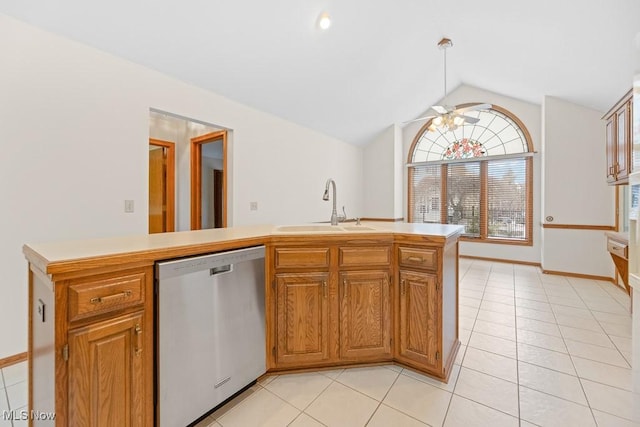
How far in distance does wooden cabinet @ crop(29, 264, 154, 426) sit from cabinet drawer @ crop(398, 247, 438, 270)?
1438 mm

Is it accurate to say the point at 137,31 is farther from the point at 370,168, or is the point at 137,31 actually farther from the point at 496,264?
the point at 496,264

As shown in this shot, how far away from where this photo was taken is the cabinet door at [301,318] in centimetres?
179

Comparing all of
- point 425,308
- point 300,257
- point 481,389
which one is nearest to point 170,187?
point 300,257

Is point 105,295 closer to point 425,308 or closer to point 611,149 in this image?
point 425,308

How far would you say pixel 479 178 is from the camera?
18.4ft

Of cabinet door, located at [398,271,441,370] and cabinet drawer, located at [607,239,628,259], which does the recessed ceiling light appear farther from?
cabinet drawer, located at [607,239,628,259]

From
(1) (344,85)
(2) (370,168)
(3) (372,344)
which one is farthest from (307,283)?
(2) (370,168)

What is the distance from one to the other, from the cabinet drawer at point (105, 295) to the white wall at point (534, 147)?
5.96 meters

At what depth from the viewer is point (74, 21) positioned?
6.63 ft

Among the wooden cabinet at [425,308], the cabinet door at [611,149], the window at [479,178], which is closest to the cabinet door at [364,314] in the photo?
the wooden cabinet at [425,308]

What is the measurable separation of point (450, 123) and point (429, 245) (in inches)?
84.5

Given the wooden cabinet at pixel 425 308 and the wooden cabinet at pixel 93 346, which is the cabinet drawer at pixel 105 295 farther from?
the wooden cabinet at pixel 425 308

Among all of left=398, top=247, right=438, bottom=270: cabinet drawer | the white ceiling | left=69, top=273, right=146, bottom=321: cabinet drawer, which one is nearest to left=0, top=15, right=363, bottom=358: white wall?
the white ceiling

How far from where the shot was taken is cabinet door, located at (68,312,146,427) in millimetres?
1023
